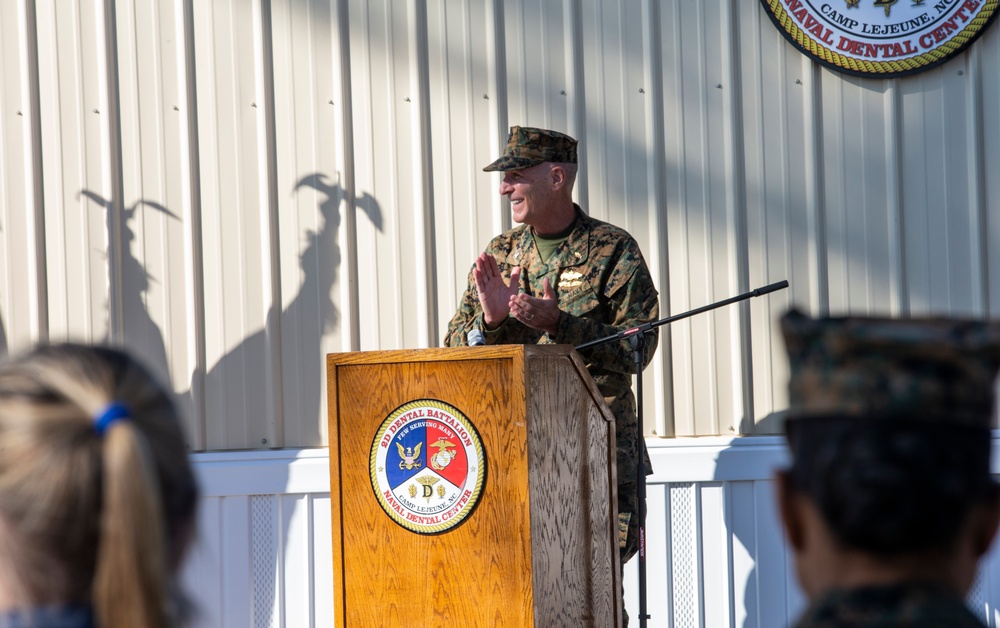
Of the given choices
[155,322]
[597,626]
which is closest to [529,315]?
[597,626]

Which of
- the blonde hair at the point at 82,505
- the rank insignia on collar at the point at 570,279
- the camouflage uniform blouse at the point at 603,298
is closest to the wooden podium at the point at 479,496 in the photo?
the camouflage uniform blouse at the point at 603,298

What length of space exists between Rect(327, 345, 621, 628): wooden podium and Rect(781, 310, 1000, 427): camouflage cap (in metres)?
1.66

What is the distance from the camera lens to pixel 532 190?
11.6ft

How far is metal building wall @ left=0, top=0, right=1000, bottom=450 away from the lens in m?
4.01

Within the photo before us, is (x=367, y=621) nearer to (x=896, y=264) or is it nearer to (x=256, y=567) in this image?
(x=256, y=567)

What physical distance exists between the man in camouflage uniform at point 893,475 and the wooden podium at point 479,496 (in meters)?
1.69

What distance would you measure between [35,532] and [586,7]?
353 centimetres

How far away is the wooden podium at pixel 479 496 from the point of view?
262 centimetres

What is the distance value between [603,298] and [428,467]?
1008 mm

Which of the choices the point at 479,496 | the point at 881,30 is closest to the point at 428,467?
the point at 479,496

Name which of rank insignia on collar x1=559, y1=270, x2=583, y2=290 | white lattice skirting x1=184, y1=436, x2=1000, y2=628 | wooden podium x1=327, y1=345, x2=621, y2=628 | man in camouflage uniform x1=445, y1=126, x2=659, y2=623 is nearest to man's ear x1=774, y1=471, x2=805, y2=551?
wooden podium x1=327, y1=345, x2=621, y2=628

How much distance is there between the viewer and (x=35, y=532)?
2.97 ft

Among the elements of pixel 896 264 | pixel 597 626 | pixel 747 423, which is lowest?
pixel 597 626

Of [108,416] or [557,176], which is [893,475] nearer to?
[108,416]
